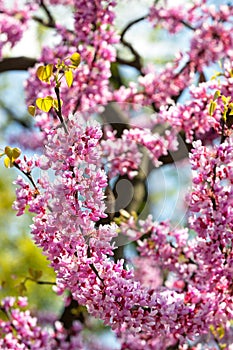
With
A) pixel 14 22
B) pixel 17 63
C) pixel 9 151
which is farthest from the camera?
pixel 14 22

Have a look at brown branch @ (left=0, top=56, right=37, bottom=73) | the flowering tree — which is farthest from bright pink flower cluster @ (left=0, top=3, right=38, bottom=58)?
brown branch @ (left=0, top=56, right=37, bottom=73)

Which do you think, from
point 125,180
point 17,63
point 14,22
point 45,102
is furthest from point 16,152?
point 14,22

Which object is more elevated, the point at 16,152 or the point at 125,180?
the point at 125,180

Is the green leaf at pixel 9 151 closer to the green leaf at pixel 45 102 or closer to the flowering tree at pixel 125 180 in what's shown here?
the flowering tree at pixel 125 180

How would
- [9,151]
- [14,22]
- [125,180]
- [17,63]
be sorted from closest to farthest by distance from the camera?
[9,151] < [125,180] < [17,63] < [14,22]

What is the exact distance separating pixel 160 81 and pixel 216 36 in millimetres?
648

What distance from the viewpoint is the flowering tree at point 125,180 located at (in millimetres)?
2170

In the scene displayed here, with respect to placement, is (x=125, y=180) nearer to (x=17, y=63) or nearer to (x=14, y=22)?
(x=17, y=63)

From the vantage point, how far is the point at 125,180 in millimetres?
4680

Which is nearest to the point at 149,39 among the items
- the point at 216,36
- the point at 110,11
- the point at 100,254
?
the point at 216,36

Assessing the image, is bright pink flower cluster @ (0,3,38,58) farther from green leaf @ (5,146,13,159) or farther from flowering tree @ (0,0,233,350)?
green leaf @ (5,146,13,159)

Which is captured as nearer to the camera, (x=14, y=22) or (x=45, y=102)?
(x=45, y=102)

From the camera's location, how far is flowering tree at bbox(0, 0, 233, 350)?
2170 mm

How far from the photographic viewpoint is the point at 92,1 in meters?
4.48
